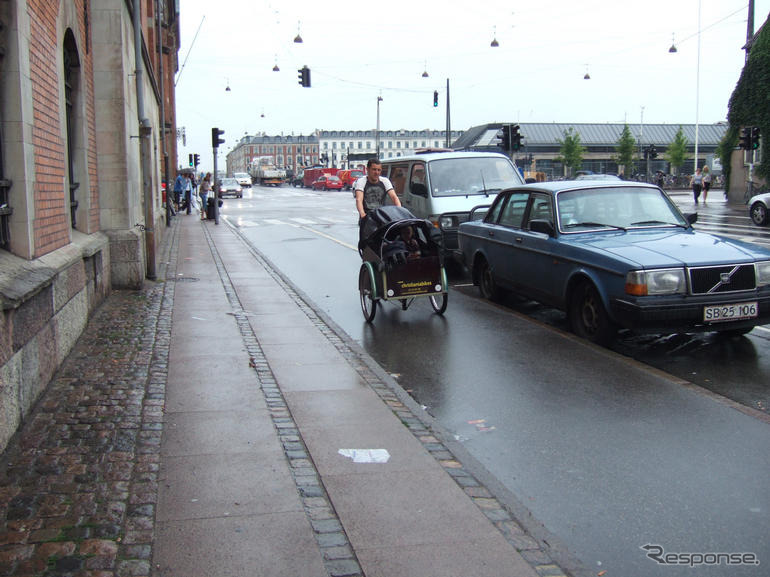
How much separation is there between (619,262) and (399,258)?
263 cm

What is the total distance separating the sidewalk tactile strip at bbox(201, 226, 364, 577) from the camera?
339 centimetres

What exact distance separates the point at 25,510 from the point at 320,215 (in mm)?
31349

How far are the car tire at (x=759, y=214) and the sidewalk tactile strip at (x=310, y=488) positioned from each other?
21096 millimetres

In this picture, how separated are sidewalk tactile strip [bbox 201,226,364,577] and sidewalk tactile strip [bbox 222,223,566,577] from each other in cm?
72

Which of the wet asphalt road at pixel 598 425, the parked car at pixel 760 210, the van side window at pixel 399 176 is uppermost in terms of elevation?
the van side window at pixel 399 176

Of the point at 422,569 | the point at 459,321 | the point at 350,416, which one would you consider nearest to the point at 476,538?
the point at 422,569

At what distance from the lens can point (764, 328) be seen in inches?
336

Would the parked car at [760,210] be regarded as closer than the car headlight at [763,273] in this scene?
No

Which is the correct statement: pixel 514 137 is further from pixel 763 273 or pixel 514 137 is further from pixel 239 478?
pixel 239 478

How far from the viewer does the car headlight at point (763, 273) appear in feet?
23.8

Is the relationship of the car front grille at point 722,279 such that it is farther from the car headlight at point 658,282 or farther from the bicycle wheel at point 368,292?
the bicycle wheel at point 368,292

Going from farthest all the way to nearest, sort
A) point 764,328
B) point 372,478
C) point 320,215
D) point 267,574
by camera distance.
→ point 320,215 < point 764,328 < point 372,478 < point 267,574

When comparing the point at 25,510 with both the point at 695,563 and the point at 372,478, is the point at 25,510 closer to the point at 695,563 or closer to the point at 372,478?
the point at 372,478

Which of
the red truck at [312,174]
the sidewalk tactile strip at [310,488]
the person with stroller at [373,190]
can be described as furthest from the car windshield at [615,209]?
the red truck at [312,174]
